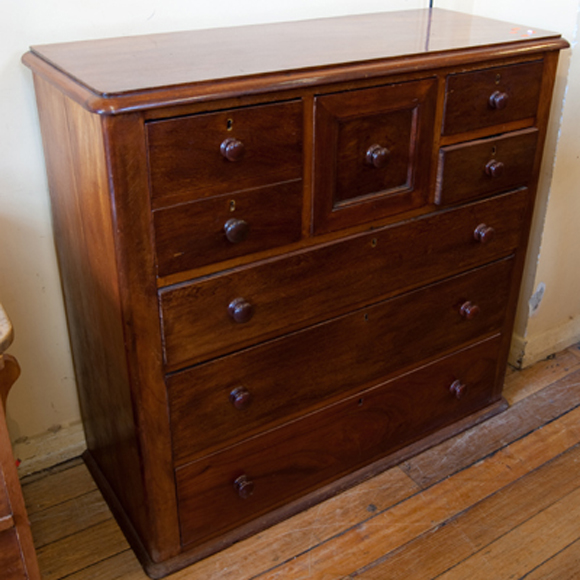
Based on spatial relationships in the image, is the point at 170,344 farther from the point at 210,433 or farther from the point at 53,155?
the point at 53,155

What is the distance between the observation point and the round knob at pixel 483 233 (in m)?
1.77

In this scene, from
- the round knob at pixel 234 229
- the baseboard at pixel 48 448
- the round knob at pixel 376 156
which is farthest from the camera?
the baseboard at pixel 48 448

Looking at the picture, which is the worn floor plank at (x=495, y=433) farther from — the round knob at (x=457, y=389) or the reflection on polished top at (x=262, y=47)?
the reflection on polished top at (x=262, y=47)

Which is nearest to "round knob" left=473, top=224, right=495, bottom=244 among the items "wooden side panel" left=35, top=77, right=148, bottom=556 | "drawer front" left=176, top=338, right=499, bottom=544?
"drawer front" left=176, top=338, right=499, bottom=544

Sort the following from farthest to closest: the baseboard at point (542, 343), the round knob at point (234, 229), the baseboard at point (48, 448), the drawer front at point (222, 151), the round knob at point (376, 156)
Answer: the baseboard at point (542, 343)
the baseboard at point (48, 448)
the round knob at point (376, 156)
the round knob at point (234, 229)
the drawer front at point (222, 151)

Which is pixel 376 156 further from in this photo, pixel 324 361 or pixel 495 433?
pixel 495 433

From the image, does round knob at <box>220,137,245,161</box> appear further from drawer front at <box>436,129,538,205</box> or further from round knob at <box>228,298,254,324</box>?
drawer front at <box>436,129,538,205</box>

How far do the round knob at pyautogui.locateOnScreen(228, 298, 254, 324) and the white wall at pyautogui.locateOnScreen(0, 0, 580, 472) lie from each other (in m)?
0.57

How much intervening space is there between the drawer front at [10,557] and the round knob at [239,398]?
0.53 m

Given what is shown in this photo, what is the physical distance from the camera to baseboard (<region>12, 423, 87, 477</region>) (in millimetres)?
1911

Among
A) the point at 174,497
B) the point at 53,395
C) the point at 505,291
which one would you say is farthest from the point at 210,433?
the point at 505,291

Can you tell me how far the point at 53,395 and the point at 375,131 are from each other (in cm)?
110

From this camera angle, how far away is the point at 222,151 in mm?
1275

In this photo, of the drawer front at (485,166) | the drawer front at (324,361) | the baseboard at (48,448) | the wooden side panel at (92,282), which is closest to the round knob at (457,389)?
the drawer front at (324,361)
